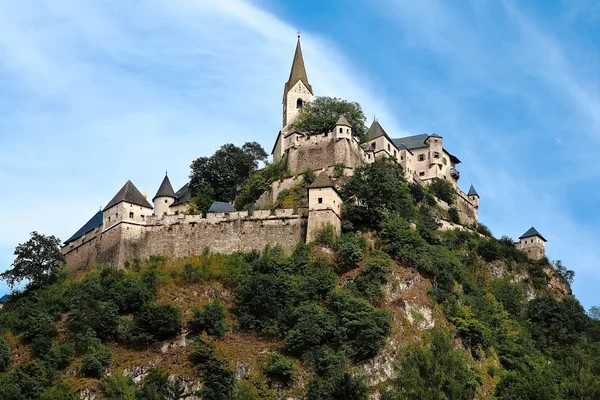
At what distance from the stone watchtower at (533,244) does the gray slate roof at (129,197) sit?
108 feet

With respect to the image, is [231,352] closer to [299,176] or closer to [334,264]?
[334,264]

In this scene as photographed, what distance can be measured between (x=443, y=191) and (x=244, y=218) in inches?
931

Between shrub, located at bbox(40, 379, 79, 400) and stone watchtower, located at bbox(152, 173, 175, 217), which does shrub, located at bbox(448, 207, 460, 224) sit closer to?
stone watchtower, located at bbox(152, 173, 175, 217)

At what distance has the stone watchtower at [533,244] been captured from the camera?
78.6m

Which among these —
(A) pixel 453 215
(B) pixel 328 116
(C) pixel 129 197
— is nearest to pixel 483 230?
(A) pixel 453 215

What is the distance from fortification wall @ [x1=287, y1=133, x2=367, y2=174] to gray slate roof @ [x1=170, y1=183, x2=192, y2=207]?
8.80 meters

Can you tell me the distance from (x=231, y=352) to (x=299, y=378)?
4292 millimetres

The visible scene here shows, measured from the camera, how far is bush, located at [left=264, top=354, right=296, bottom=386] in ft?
163

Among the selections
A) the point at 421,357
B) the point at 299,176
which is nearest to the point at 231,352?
the point at 421,357

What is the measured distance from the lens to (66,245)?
226 ft

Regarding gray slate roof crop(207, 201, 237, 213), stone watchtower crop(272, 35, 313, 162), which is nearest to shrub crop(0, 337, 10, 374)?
gray slate roof crop(207, 201, 237, 213)

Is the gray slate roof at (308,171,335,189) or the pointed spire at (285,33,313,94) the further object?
the pointed spire at (285,33,313,94)

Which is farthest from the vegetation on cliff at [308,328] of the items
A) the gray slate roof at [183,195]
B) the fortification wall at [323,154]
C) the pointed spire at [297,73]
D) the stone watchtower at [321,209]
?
A: the pointed spire at [297,73]

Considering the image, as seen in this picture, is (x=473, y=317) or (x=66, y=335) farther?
(x=473, y=317)
